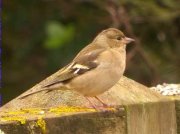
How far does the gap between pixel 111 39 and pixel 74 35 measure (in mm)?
5156

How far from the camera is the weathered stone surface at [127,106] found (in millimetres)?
4828

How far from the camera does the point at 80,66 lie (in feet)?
21.8

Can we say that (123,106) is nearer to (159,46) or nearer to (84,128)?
(84,128)

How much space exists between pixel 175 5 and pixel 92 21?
1.54m

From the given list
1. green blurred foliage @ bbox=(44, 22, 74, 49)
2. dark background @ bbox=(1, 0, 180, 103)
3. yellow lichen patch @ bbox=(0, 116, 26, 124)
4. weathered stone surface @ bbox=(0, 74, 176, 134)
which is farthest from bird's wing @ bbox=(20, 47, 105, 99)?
green blurred foliage @ bbox=(44, 22, 74, 49)

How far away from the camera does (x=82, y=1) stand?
12852 mm

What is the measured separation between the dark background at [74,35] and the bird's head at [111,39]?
3587 mm

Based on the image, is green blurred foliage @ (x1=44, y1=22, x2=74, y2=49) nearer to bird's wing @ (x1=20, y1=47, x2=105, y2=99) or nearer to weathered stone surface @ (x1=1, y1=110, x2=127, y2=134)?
bird's wing @ (x1=20, y1=47, x2=105, y2=99)

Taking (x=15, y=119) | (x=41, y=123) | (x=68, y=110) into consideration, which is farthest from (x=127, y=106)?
(x=15, y=119)

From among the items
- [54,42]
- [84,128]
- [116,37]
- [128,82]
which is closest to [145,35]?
[54,42]

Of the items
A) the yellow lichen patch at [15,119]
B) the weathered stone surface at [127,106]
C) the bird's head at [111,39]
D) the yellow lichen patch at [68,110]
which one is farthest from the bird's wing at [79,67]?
the yellow lichen patch at [15,119]

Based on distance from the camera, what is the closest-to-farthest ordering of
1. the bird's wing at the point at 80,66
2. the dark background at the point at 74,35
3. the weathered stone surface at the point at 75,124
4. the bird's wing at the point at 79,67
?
the weathered stone surface at the point at 75,124 → the bird's wing at the point at 79,67 → the bird's wing at the point at 80,66 → the dark background at the point at 74,35

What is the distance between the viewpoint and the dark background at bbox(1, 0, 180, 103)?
11.8 metres

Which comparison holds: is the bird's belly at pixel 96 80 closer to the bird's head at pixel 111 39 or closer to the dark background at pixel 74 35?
the bird's head at pixel 111 39
